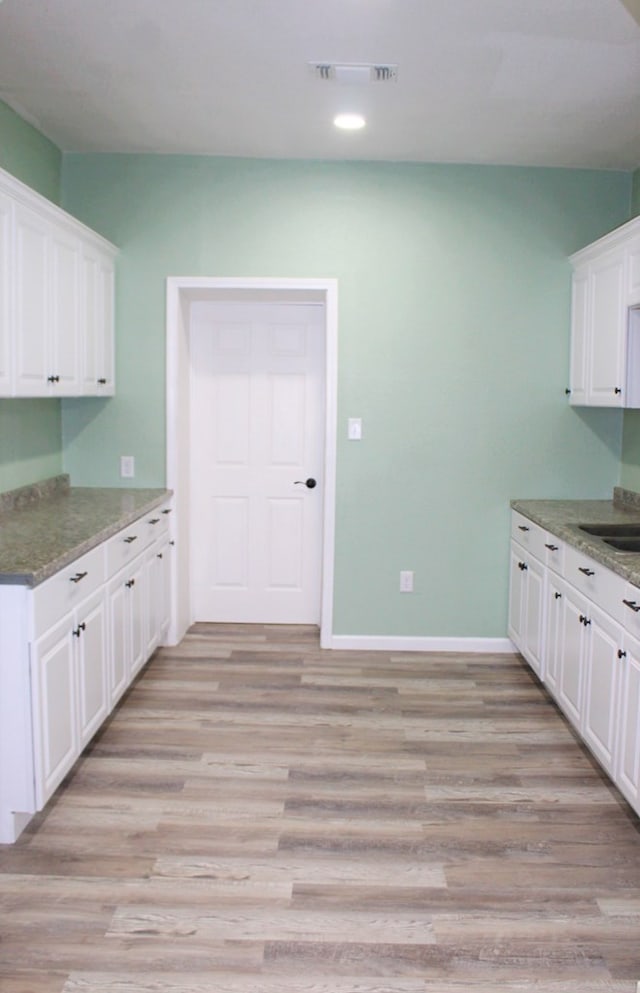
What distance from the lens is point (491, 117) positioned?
3635 mm

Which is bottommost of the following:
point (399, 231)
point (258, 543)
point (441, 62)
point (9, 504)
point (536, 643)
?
point (536, 643)

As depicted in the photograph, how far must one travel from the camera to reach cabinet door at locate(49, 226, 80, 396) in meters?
3.50

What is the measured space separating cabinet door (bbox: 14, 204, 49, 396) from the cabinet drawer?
0.76m

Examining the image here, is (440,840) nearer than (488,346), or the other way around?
(440,840)

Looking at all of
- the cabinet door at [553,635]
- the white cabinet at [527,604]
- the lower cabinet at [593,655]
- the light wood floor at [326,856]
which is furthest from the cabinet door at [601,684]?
the white cabinet at [527,604]

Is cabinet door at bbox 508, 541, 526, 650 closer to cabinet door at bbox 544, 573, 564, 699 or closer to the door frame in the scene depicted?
cabinet door at bbox 544, 573, 564, 699

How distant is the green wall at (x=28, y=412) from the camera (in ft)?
12.0

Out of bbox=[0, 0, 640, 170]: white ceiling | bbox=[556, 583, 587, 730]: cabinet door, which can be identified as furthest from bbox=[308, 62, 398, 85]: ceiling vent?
bbox=[556, 583, 587, 730]: cabinet door

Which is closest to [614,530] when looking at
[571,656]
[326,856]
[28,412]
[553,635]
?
[553,635]

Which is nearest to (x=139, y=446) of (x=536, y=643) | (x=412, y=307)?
(x=412, y=307)

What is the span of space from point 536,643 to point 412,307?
191 cm

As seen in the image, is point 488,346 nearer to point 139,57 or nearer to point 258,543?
point 258,543

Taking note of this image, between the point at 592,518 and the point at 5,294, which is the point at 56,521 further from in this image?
the point at 592,518

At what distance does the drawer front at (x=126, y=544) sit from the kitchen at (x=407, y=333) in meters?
0.71
